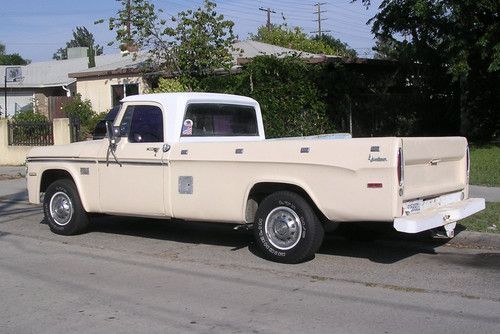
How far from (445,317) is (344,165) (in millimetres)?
1915

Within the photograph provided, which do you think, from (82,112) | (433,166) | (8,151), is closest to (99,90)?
(82,112)

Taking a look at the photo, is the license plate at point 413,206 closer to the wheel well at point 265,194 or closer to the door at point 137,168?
the wheel well at point 265,194

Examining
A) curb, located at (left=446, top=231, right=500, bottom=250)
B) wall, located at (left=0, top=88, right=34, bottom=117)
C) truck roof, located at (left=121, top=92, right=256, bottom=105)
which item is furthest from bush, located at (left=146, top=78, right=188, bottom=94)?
wall, located at (left=0, top=88, right=34, bottom=117)

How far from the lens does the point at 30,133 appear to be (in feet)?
71.8

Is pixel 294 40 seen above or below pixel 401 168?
above

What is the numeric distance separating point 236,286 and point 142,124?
2.94 metres

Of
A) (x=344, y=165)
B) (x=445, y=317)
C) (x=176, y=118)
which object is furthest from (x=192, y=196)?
(x=445, y=317)

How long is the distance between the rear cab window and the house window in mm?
15639

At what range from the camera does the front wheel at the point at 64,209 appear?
9.44 metres

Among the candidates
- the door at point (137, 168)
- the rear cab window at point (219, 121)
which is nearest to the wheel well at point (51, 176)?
the door at point (137, 168)

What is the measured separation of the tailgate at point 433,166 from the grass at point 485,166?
16.5 ft

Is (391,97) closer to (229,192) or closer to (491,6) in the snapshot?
(491,6)

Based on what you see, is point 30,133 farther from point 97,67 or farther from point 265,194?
point 265,194

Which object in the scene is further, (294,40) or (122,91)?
(294,40)
